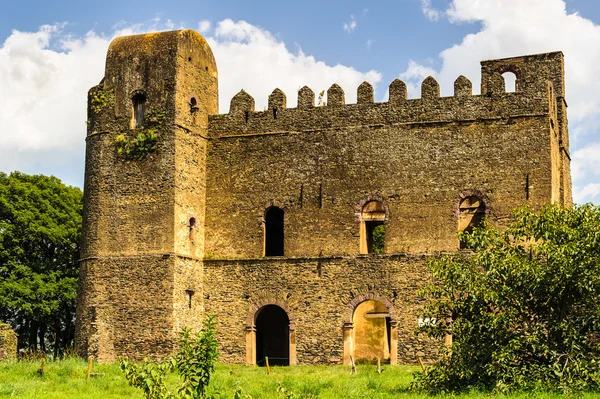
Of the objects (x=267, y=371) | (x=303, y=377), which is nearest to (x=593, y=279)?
(x=303, y=377)

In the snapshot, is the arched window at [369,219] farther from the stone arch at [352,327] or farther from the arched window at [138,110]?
the arched window at [138,110]

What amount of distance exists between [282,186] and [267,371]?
6.23 metres

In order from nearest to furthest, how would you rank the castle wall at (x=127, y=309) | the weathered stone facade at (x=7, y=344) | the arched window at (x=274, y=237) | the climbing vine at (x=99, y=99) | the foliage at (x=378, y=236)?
the weathered stone facade at (x=7, y=344) < the castle wall at (x=127, y=309) < the climbing vine at (x=99, y=99) < the arched window at (x=274, y=237) < the foliage at (x=378, y=236)

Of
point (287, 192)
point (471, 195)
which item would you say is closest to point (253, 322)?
point (287, 192)

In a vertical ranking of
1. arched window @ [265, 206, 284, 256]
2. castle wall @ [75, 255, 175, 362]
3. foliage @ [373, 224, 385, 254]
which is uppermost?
foliage @ [373, 224, 385, 254]

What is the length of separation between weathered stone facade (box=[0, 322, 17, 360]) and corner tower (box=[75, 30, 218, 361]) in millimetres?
1930

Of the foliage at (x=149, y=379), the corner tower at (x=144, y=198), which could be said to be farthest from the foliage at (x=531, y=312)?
the corner tower at (x=144, y=198)

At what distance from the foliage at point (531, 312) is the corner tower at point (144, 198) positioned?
948 cm

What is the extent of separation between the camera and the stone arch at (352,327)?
83.5 feet

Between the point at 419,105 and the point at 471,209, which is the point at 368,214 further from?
the point at 419,105

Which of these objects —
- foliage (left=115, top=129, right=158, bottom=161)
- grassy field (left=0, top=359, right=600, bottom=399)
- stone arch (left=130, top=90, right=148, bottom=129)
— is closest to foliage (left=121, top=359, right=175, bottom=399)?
grassy field (left=0, top=359, right=600, bottom=399)

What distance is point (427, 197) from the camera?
26.0 meters

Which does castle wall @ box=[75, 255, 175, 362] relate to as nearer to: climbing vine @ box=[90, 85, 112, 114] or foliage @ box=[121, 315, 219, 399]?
climbing vine @ box=[90, 85, 112, 114]

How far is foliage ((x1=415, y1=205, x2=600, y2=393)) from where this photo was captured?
17.5 metres
